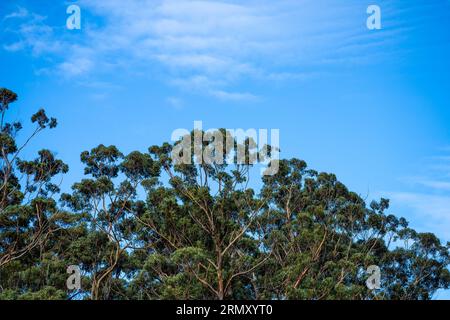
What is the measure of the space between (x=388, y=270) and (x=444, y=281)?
307cm

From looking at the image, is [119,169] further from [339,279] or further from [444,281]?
[444,281]

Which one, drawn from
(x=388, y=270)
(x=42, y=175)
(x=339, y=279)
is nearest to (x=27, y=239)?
(x=42, y=175)

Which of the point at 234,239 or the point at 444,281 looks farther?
the point at 444,281

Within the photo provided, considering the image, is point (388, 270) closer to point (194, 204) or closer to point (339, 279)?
point (339, 279)

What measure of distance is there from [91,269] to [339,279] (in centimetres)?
1009

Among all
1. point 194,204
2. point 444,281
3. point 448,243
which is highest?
point 194,204

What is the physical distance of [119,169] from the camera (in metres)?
23.9

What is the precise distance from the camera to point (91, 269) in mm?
22844
